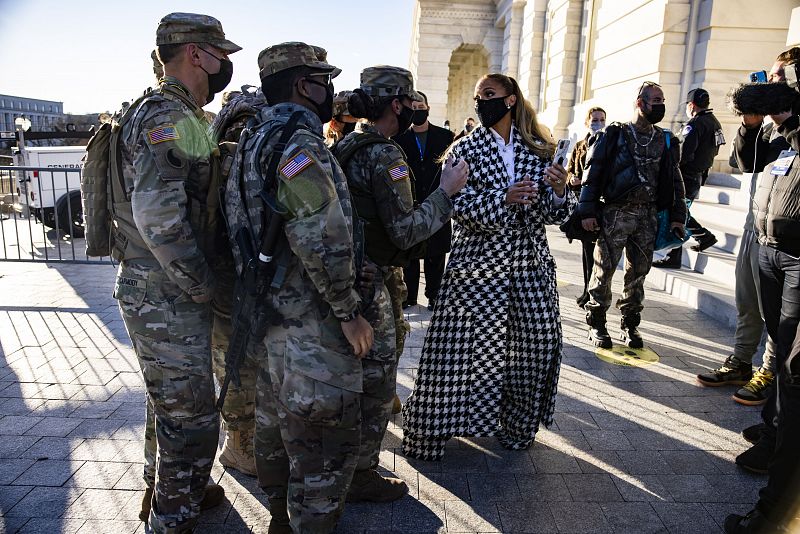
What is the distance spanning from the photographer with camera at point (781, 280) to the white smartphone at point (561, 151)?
3.40ft

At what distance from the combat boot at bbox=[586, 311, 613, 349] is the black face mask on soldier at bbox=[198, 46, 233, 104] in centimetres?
389

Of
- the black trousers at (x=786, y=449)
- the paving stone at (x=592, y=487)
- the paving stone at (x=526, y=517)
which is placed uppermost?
the black trousers at (x=786, y=449)

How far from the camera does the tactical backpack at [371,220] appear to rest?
2.69 m

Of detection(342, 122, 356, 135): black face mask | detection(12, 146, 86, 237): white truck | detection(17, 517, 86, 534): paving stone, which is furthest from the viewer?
detection(12, 146, 86, 237): white truck

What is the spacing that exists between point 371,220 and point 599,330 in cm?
339

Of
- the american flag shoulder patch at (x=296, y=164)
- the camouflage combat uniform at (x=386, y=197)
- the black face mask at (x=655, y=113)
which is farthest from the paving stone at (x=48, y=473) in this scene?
the black face mask at (x=655, y=113)

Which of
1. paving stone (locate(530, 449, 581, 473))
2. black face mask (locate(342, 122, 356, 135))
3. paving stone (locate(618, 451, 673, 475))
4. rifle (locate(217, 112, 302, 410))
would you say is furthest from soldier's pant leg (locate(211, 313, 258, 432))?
paving stone (locate(618, 451, 673, 475))

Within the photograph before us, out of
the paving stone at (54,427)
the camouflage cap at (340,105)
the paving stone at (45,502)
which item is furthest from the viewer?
the camouflage cap at (340,105)

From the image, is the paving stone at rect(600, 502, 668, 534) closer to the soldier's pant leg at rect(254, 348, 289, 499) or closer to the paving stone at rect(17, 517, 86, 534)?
the soldier's pant leg at rect(254, 348, 289, 499)

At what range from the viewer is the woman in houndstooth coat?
11.1ft

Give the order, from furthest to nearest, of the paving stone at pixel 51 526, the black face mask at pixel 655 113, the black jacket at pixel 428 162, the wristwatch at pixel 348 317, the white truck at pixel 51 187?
1. the white truck at pixel 51 187
2. the black jacket at pixel 428 162
3. the black face mask at pixel 655 113
4. the paving stone at pixel 51 526
5. the wristwatch at pixel 348 317

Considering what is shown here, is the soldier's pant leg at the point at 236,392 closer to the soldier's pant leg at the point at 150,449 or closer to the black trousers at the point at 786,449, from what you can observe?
the soldier's pant leg at the point at 150,449

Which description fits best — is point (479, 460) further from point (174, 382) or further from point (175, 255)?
point (175, 255)

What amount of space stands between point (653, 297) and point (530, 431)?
14.3 feet
